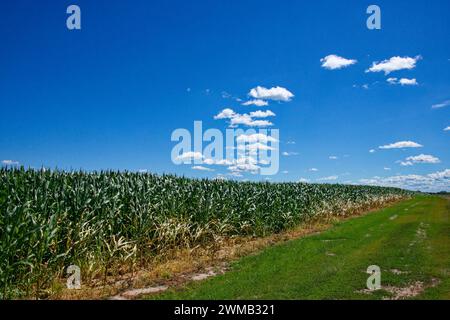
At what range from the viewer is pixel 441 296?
9.48 m

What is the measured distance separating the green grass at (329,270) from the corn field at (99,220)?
2749 mm

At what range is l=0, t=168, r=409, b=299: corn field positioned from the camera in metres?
9.60

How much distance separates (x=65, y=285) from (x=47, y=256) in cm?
113

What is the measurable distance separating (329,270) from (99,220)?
733cm

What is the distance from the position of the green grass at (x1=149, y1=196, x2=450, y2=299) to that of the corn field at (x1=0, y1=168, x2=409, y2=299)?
9.02ft
